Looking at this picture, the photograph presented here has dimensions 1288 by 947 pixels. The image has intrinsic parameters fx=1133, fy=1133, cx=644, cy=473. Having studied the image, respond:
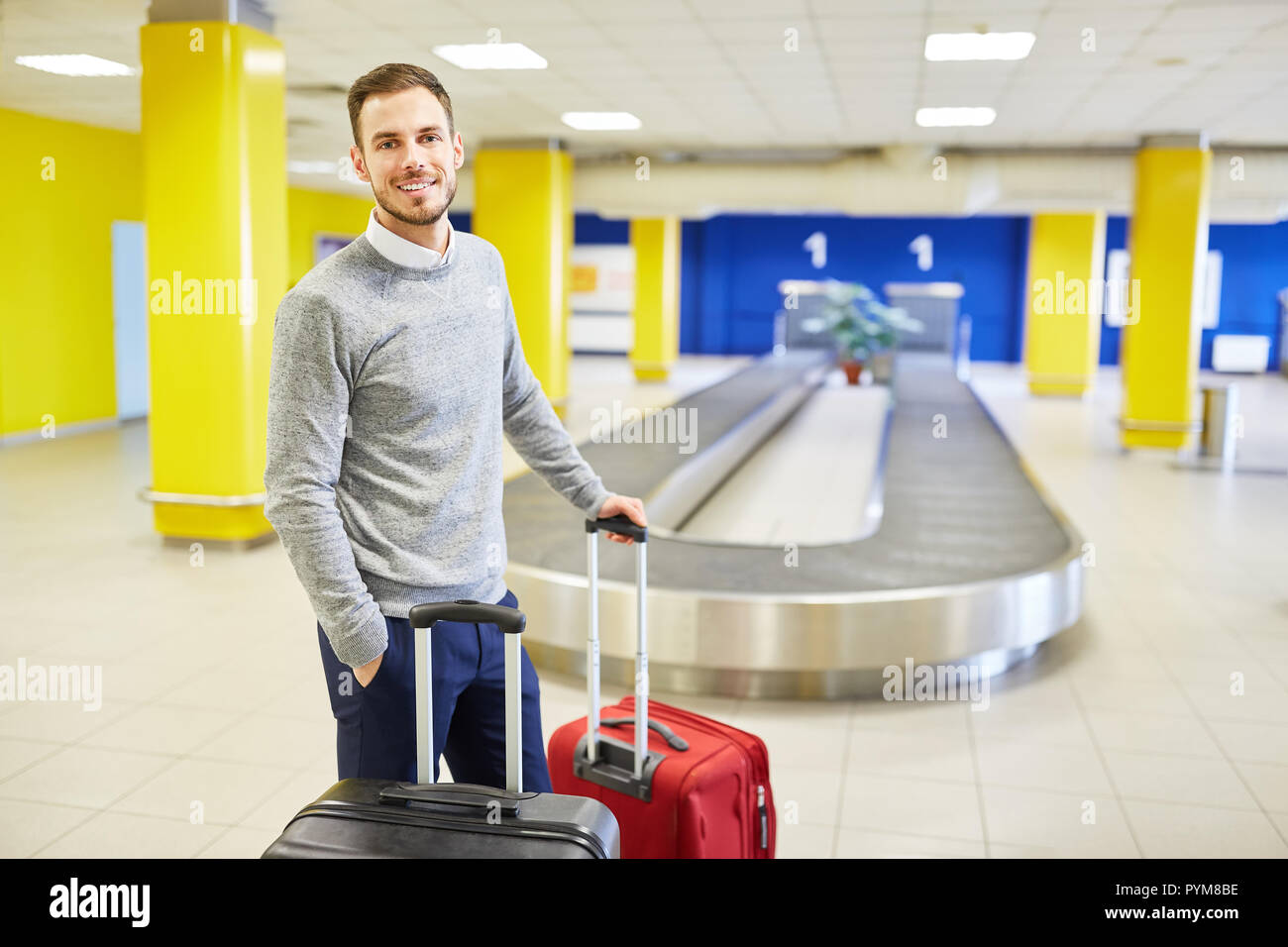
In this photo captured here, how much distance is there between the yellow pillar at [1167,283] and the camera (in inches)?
477

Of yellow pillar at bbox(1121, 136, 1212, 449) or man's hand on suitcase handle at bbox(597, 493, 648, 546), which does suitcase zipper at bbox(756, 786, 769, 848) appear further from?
yellow pillar at bbox(1121, 136, 1212, 449)

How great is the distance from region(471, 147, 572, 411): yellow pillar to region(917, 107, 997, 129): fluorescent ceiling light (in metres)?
4.52

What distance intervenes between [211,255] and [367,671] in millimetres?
5799

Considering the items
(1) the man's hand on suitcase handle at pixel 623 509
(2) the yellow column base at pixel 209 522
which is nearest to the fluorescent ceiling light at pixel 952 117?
(2) the yellow column base at pixel 209 522

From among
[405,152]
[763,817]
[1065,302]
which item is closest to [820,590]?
[763,817]

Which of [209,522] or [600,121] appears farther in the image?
[600,121]

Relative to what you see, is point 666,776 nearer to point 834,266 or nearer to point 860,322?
point 860,322

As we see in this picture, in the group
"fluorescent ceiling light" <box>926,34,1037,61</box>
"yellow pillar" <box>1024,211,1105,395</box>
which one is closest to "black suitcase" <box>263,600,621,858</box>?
"fluorescent ceiling light" <box>926,34,1037,61</box>

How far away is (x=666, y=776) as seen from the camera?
8.90 feet

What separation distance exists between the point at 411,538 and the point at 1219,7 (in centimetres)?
673

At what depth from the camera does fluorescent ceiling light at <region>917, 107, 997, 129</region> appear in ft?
34.6

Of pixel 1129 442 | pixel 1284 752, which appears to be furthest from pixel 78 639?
pixel 1129 442

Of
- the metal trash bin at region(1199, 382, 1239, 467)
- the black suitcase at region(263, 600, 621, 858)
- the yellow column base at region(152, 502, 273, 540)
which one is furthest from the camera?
the metal trash bin at region(1199, 382, 1239, 467)

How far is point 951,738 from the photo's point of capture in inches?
177
